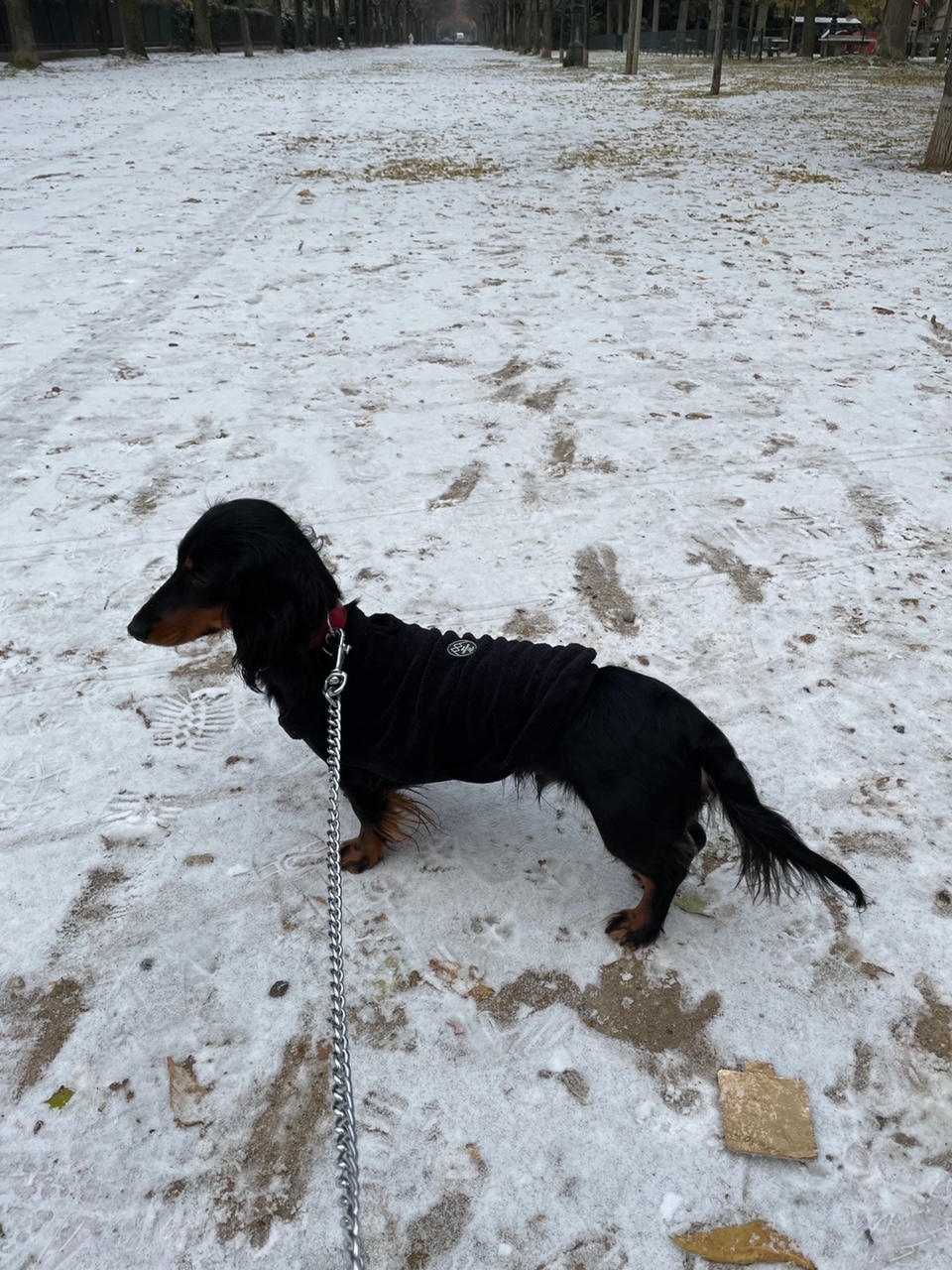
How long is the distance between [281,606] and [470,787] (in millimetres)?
1024

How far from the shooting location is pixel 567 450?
4.77 m

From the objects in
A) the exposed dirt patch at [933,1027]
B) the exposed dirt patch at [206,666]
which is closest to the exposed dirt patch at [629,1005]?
the exposed dirt patch at [933,1027]

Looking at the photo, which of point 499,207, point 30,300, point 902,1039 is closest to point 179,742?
point 902,1039

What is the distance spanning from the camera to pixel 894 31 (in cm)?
3666

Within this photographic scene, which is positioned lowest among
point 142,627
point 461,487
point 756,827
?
point 461,487

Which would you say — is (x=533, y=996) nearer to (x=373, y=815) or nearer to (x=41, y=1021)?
(x=373, y=815)

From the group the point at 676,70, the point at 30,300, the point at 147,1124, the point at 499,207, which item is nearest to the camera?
the point at 147,1124

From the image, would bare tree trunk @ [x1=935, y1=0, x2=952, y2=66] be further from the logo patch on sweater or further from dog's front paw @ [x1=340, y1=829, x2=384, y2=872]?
dog's front paw @ [x1=340, y1=829, x2=384, y2=872]

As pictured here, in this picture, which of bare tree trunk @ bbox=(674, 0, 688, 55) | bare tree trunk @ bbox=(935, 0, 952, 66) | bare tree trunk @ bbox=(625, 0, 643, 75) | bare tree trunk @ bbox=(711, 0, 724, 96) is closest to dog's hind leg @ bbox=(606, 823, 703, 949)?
bare tree trunk @ bbox=(711, 0, 724, 96)

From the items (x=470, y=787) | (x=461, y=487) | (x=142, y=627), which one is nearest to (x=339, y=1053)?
(x=142, y=627)

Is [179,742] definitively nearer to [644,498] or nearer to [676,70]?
[644,498]

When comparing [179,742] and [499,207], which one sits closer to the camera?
[179,742]

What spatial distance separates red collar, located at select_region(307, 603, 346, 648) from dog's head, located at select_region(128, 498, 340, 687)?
0.02 meters

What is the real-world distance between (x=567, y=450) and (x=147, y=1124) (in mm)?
3794
